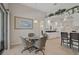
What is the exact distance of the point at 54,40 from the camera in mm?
3008

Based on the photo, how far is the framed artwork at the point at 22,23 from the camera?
299cm

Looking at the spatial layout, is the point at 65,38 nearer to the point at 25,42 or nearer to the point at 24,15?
the point at 25,42

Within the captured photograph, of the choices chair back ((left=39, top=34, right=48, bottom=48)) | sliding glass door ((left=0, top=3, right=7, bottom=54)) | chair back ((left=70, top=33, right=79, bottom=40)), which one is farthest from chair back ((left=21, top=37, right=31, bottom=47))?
chair back ((left=70, top=33, right=79, bottom=40))

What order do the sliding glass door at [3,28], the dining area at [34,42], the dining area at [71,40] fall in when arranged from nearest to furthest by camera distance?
1. the dining area at [71,40]
2. the dining area at [34,42]
3. the sliding glass door at [3,28]

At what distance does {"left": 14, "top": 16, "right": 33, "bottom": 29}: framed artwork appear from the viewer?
2994 mm

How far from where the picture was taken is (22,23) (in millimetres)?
3000

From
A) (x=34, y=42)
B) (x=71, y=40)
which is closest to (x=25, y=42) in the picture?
(x=34, y=42)

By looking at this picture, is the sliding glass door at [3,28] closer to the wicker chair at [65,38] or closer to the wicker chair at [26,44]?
the wicker chair at [26,44]

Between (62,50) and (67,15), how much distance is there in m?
0.89

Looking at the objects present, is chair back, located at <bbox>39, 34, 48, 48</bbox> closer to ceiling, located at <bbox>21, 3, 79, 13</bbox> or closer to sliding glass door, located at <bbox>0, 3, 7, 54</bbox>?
ceiling, located at <bbox>21, 3, 79, 13</bbox>

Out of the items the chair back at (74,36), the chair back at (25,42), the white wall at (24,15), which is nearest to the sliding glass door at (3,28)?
the white wall at (24,15)
